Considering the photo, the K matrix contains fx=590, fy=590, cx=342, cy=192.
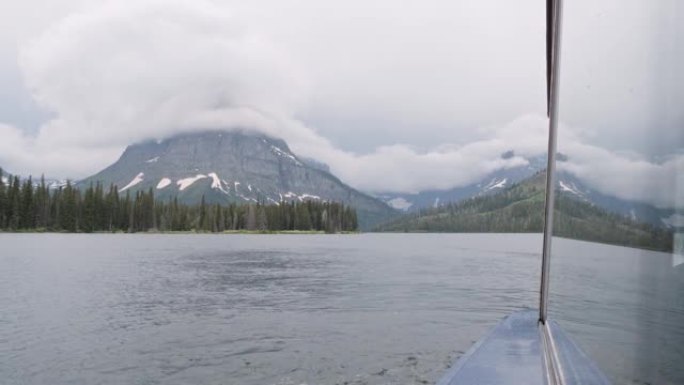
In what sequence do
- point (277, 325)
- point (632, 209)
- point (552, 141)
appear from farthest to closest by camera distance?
point (277, 325), point (552, 141), point (632, 209)

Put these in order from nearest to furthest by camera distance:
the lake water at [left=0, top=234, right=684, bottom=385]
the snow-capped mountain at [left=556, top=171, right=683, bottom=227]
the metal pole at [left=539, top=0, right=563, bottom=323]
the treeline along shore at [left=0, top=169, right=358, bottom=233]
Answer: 1. the snow-capped mountain at [left=556, top=171, right=683, bottom=227]
2. the lake water at [left=0, top=234, right=684, bottom=385]
3. the metal pole at [left=539, top=0, right=563, bottom=323]
4. the treeline along shore at [left=0, top=169, right=358, bottom=233]

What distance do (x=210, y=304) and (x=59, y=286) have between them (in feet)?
30.1

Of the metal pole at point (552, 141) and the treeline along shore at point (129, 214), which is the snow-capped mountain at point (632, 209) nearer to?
the metal pole at point (552, 141)

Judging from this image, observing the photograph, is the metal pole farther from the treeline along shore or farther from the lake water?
the treeline along shore

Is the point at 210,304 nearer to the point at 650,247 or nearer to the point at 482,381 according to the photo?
the point at 482,381

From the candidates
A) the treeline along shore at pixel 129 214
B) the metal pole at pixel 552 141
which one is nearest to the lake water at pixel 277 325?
the metal pole at pixel 552 141

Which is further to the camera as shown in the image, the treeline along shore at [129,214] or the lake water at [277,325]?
the treeline along shore at [129,214]

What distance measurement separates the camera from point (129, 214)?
14088 cm

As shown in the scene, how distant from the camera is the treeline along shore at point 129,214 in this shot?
124 metres

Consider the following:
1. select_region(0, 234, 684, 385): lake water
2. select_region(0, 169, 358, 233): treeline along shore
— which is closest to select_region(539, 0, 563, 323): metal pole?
select_region(0, 234, 684, 385): lake water

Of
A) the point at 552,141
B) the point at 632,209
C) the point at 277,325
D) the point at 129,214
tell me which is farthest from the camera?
the point at 129,214

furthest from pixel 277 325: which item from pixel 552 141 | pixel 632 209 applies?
pixel 632 209

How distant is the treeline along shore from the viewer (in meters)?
124

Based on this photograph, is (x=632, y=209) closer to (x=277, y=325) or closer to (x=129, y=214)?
(x=277, y=325)
